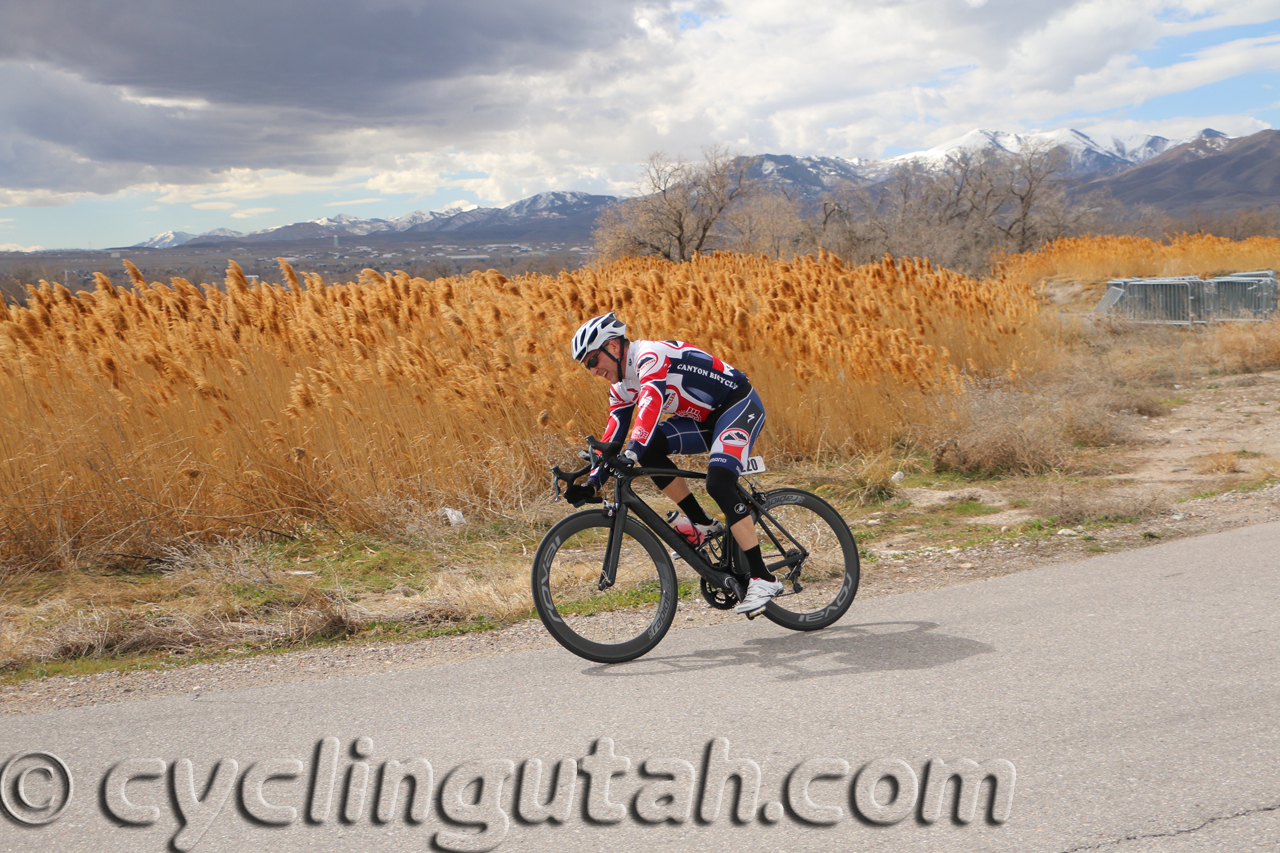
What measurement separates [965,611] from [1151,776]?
2.12 m

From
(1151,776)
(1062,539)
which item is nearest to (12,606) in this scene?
(1151,776)

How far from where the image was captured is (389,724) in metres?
4.32

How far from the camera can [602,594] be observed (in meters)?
6.23

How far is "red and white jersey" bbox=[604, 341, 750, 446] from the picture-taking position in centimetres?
504

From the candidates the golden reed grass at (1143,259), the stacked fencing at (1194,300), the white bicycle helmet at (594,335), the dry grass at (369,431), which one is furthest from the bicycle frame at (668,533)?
the golden reed grass at (1143,259)

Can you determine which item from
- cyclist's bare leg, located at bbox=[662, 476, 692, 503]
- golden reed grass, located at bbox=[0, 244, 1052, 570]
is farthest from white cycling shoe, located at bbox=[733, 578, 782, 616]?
golden reed grass, located at bbox=[0, 244, 1052, 570]

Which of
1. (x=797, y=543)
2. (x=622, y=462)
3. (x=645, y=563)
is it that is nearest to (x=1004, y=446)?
(x=797, y=543)

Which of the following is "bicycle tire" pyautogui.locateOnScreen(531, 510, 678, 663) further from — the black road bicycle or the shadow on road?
the shadow on road

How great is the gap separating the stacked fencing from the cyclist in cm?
1678

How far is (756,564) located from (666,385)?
3.78ft

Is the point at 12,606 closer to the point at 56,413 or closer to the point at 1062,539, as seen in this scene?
the point at 56,413

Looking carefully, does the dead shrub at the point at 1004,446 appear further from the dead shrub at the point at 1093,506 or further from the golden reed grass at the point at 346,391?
the dead shrub at the point at 1093,506

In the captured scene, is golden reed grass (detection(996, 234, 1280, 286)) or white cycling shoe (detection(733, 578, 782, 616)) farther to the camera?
golden reed grass (detection(996, 234, 1280, 286))

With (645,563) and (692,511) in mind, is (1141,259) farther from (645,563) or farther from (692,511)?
(645,563)
